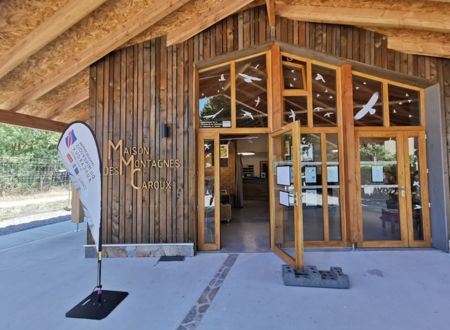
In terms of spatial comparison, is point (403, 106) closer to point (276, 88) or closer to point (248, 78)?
point (276, 88)

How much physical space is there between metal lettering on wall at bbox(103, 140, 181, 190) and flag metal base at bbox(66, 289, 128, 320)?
1.94m

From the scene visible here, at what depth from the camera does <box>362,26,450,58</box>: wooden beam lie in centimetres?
462

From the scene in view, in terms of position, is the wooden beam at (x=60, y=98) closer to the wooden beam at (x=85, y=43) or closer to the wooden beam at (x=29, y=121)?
the wooden beam at (x=29, y=121)

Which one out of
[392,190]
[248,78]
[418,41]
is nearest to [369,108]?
[418,41]

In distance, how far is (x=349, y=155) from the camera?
16.5 feet

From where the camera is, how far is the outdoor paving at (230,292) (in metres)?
2.66

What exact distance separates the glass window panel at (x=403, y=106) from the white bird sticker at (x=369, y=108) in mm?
275

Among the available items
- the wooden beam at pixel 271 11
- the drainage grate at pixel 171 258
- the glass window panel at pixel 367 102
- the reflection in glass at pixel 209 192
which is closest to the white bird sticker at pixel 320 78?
the glass window panel at pixel 367 102

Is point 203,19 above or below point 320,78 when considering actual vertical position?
above

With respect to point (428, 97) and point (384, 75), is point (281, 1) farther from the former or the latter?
point (428, 97)

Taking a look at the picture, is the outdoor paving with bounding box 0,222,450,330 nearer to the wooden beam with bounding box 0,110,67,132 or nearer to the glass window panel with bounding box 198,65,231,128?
the glass window panel with bounding box 198,65,231,128

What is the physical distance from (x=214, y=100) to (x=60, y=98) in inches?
139

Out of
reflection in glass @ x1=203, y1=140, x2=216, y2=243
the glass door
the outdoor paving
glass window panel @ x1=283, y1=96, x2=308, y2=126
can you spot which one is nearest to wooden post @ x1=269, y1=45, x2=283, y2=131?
glass window panel @ x1=283, y1=96, x2=308, y2=126

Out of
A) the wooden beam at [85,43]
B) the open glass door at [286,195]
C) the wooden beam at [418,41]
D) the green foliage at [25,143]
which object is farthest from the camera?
the green foliage at [25,143]
